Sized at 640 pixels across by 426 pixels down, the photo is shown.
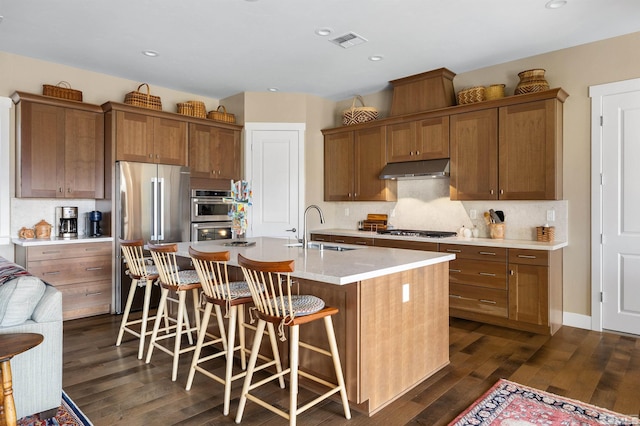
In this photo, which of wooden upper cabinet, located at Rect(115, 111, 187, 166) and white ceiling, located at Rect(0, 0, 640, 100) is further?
wooden upper cabinet, located at Rect(115, 111, 187, 166)

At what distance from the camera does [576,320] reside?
413 centimetres

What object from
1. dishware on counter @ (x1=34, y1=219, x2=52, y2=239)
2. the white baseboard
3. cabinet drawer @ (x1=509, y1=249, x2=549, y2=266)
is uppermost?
dishware on counter @ (x1=34, y1=219, x2=52, y2=239)

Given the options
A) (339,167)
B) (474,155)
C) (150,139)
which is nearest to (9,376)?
(150,139)

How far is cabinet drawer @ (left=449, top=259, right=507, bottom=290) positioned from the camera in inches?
162

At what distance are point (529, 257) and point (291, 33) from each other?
123 inches

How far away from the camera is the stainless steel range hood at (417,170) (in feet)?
15.5

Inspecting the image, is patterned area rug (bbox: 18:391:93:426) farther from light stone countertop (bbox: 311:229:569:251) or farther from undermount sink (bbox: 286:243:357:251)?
light stone countertop (bbox: 311:229:569:251)

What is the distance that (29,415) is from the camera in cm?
221

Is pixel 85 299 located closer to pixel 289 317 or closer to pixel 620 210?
pixel 289 317

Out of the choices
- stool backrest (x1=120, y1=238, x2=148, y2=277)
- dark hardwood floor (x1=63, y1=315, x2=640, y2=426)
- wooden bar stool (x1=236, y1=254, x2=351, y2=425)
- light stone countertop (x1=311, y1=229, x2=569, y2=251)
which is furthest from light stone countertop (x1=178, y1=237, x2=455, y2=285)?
light stone countertop (x1=311, y1=229, x2=569, y2=251)

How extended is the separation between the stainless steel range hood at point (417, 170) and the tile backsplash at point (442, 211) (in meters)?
0.36

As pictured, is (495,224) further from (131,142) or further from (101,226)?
(101,226)

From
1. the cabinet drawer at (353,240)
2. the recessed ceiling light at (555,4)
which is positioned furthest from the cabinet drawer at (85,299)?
the recessed ceiling light at (555,4)

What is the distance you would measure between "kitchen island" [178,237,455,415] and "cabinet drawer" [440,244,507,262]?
1.34m
